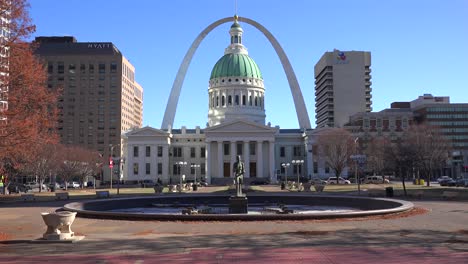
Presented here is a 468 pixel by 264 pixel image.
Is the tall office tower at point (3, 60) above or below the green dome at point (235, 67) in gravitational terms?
below

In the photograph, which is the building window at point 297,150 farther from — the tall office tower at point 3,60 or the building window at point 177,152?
the tall office tower at point 3,60

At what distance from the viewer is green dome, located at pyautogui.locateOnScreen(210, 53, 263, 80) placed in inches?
5886

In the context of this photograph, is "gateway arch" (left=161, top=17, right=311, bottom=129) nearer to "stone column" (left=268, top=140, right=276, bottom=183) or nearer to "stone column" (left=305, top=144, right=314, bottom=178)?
"stone column" (left=305, top=144, right=314, bottom=178)

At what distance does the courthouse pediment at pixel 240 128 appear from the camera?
129000 millimetres

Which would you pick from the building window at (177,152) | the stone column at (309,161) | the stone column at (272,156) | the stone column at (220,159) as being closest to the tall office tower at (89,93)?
the building window at (177,152)

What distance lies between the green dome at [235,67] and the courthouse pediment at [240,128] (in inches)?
980

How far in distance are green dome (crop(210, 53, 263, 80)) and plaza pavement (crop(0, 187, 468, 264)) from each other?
12539 centimetres

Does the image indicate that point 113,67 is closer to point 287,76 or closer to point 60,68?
point 60,68

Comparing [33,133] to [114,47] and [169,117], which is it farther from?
[114,47]

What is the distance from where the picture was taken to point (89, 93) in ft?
608

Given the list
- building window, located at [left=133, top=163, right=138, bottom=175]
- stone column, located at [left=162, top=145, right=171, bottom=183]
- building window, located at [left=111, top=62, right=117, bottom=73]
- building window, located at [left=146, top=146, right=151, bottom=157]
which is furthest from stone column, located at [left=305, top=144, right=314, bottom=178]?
building window, located at [left=111, top=62, right=117, bottom=73]

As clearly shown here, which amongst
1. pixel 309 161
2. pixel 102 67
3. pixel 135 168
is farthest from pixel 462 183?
pixel 102 67

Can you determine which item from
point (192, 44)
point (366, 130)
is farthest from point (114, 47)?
point (366, 130)

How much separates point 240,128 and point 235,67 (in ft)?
90.6
